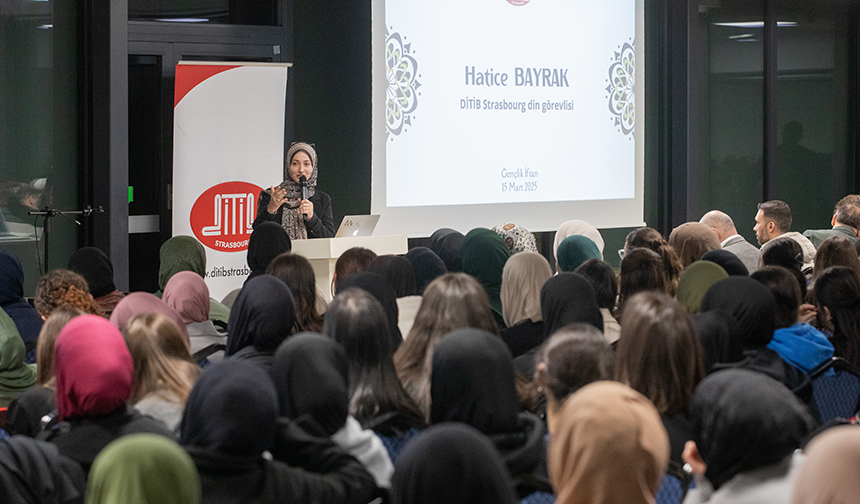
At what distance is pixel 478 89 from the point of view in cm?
689

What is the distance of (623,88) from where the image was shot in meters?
7.51

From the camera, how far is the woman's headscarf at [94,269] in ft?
13.0

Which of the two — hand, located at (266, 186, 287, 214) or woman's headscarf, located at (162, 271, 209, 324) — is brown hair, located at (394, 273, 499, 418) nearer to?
woman's headscarf, located at (162, 271, 209, 324)

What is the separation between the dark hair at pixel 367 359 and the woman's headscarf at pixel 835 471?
3.54 feet

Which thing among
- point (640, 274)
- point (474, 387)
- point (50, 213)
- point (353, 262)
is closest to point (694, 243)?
point (640, 274)

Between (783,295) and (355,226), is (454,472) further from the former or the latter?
Result: (355,226)

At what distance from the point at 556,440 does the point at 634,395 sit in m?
0.16

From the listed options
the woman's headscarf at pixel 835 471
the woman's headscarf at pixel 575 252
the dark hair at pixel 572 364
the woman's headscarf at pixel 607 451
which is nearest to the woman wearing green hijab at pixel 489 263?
the woman's headscarf at pixel 575 252

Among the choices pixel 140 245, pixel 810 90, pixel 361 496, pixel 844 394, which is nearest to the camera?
pixel 361 496

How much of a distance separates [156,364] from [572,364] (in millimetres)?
1040

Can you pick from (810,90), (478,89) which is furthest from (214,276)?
(810,90)

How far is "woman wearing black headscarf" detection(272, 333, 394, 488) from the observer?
74.3 inches

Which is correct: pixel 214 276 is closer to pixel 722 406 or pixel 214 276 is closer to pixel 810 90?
pixel 722 406

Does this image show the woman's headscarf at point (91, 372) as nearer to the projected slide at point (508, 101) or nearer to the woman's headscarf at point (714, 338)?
the woman's headscarf at point (714, 338)
